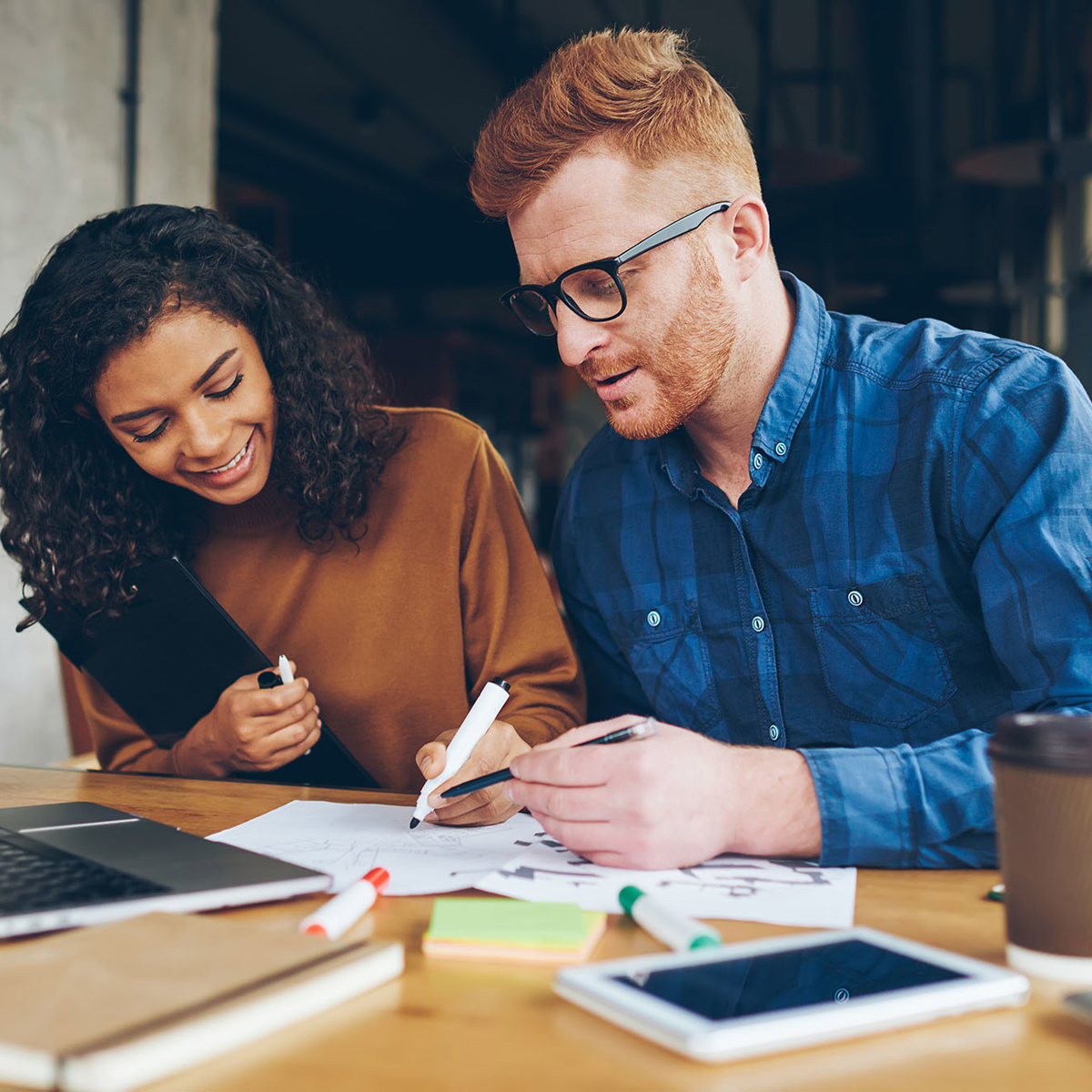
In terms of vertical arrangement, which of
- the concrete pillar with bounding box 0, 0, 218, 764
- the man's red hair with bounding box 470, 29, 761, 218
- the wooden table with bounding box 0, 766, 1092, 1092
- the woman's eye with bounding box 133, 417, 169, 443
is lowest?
the wooden table with bounding box 0, 766, 1092, 1092

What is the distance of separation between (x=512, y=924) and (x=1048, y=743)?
13.4 inches

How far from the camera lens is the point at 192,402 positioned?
137 centimetres

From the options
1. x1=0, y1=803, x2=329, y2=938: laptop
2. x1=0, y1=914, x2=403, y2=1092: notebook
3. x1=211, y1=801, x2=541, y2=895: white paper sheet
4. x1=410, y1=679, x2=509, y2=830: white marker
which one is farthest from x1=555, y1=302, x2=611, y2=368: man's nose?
x1=0, y1=914, x2=403, y2=1092: notebook

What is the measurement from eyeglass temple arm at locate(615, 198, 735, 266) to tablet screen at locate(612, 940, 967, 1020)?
82 centimetres

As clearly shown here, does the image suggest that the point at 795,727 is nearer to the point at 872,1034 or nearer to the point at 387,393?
the point at 872,1034

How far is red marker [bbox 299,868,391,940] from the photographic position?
69 centimetres

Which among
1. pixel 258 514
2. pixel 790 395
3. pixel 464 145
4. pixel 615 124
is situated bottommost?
pixel 258 514

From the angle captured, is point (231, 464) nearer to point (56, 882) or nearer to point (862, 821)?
point (56, 882)

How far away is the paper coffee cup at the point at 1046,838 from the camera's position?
0.58 m

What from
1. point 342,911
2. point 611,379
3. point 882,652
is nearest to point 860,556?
point 882,652

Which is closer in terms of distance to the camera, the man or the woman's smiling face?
the man

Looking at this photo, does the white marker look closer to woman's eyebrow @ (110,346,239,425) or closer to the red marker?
the red marker

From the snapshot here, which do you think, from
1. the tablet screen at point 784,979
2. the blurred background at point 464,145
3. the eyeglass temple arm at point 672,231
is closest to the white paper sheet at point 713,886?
the tablet screen at point 784,979

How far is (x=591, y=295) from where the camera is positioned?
4.08 ft
